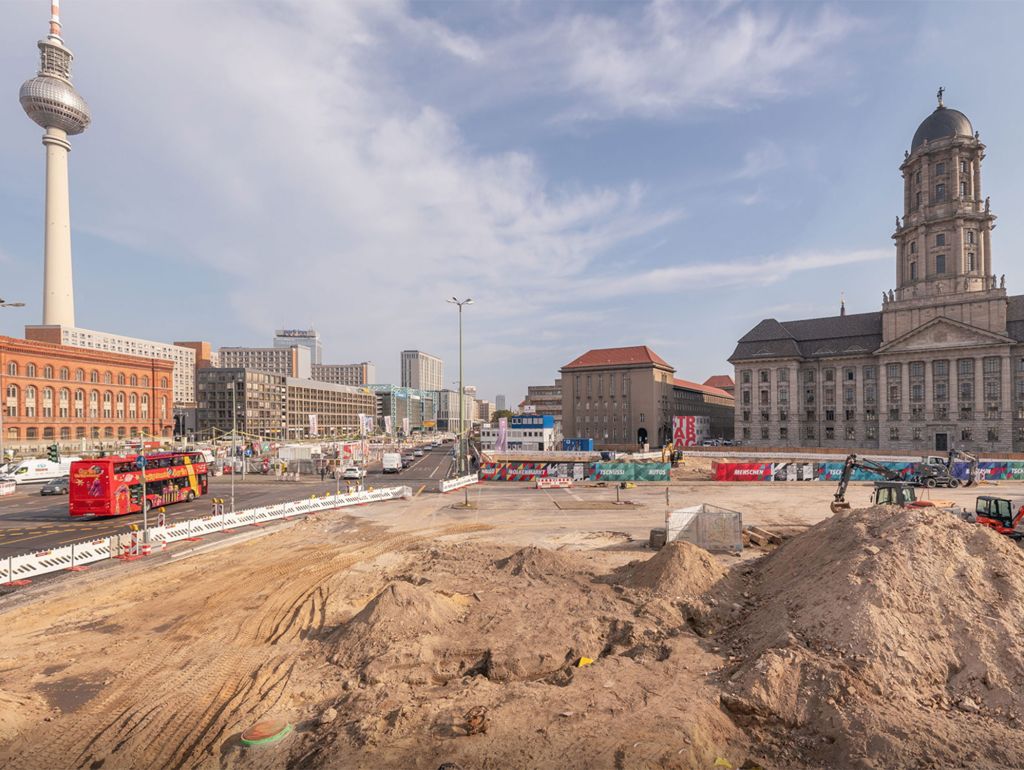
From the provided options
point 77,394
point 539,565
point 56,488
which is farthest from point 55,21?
point 539,565

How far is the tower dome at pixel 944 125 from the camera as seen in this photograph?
81.8 meters

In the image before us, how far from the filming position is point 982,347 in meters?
74.4

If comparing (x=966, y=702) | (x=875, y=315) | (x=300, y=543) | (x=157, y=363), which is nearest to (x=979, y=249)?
(x=875, y=315)

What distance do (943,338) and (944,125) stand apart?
3576 cm

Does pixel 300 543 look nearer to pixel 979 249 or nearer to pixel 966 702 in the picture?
pixel 966 702

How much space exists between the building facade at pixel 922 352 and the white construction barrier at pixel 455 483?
215ft

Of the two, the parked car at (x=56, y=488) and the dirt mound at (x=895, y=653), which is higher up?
the dirt mound at (x=895, y=653)

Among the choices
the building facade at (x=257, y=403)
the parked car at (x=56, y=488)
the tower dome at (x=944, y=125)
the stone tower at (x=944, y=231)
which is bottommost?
the parked car at (x=56, y=488)

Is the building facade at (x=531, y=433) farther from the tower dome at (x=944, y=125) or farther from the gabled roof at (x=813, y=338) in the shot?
the tower dome at (x=944, y=125)

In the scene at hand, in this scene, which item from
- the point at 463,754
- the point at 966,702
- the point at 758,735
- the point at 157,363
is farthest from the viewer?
the point at 157,363

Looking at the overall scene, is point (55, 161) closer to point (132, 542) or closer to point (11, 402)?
point (11, 402)

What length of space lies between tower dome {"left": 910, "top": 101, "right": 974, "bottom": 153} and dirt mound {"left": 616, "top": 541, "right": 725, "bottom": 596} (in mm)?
101199

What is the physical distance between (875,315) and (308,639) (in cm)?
10494

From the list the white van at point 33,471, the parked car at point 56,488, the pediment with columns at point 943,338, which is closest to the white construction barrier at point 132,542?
the parked car at point 56,488
